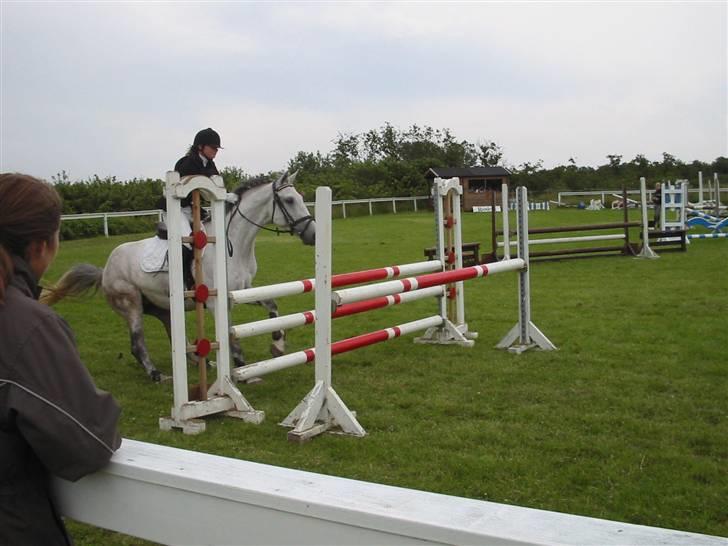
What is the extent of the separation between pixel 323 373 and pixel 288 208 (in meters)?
2.42

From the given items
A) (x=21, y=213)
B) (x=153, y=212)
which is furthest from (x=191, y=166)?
(x=153, y=212)

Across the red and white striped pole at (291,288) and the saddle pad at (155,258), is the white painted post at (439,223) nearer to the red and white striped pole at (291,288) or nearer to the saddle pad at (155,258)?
the red and white striped pole at (291,288)

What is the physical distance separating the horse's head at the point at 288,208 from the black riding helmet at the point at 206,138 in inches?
28.2

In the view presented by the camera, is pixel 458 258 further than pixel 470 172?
No

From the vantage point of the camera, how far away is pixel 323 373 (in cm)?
509

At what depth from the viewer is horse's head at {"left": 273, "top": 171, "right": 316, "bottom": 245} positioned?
278 inches

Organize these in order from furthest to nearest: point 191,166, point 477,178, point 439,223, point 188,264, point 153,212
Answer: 1. point 477,178
2. point 153,212
3. point 439,223
4. point 188,264
5. point 191,166

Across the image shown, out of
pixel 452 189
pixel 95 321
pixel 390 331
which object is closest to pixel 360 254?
pixel 95 321

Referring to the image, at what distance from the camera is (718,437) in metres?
4.64

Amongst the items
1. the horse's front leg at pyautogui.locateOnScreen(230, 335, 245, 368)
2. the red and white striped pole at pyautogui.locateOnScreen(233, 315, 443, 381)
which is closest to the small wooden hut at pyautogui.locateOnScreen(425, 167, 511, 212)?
the horse's front leg at pyautogui.locateOnScreen(230, 335, 245, 368)

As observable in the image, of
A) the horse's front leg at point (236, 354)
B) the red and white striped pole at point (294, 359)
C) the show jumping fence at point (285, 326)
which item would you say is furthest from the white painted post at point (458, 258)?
the horse's front leg at point (236, 354)

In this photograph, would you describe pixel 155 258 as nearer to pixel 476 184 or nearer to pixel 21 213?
pixel 21 213

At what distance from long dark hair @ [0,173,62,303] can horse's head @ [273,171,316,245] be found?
5371 millimetres

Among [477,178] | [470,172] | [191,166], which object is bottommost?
[191,166]
